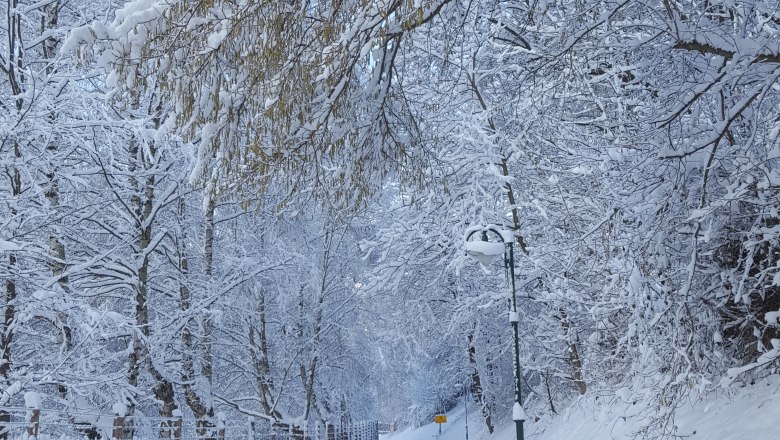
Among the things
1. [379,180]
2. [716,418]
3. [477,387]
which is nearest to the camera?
[379,180]

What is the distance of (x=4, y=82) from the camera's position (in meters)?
11.0

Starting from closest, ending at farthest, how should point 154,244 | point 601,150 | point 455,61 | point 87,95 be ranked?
point 601,150 < point 87,95 < point 154,244 < point 455,61

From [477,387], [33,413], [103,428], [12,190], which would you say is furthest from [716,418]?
[477,387]

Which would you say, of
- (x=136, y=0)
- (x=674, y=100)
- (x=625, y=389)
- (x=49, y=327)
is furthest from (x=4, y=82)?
(x=625, y=389)

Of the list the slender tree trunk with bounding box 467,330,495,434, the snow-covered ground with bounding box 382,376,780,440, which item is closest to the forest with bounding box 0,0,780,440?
the snow-covered ground with bounding box 382,376,780,440

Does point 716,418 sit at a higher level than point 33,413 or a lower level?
→ lower

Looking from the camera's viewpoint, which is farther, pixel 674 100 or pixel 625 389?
pixel 625 389

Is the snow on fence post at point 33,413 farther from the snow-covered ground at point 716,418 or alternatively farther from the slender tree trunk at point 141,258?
the snow-covered ground at point 716,418

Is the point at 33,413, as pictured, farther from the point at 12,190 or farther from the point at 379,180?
the point at 379,180

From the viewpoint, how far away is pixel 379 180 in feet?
22.4

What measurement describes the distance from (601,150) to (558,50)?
9.84ft

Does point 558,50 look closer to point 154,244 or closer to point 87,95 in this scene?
point 87,95

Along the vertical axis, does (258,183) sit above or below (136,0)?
below

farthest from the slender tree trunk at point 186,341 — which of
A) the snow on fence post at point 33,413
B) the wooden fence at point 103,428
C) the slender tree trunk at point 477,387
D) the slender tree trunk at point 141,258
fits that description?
the slender tree trunk at point 477,387
